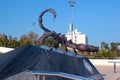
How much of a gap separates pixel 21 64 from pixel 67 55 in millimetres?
2205

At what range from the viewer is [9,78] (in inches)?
262

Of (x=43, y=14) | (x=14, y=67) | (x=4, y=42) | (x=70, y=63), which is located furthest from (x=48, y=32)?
(x=4, y=42)

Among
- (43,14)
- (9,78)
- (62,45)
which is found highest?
(43,14)

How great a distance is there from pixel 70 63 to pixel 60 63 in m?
0.54

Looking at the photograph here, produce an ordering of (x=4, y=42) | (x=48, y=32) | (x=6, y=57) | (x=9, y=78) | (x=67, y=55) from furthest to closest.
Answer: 1. (x=4, y=42)
2. (x=67, y=55)
3. (x=48, y=32)
4. (x=6, y=57)
5. (x=9, y=78)

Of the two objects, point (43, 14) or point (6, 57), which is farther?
point (43, 14)

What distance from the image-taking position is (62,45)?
344 inches

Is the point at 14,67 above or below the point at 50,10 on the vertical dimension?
below

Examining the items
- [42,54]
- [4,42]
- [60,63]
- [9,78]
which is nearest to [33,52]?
[42,54]

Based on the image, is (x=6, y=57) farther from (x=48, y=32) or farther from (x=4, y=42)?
(x=4, y=42)

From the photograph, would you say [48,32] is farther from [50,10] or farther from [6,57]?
[6,57]

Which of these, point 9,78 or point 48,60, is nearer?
point 9,78

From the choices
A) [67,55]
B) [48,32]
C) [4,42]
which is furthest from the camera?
[4,42]

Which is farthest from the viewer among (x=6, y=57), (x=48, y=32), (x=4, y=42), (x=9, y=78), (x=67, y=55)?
(x=4, y=42)
